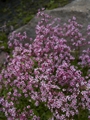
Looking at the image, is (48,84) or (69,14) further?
(69,14)

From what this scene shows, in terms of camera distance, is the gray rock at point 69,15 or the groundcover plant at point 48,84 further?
the gray rock at point 69,15

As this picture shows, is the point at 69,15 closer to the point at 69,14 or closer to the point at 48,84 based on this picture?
the point at 69,14

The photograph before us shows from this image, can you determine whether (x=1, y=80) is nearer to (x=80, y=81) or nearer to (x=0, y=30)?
(x=80, y=81)

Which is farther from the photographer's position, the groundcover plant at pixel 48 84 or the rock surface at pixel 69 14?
the rock surface at pixel 69 14

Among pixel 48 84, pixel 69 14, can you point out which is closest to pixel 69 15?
pixel 69 14

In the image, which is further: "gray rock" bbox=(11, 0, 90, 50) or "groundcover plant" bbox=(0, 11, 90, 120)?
"gray rock" bbox=(11, 0, 90, 50)

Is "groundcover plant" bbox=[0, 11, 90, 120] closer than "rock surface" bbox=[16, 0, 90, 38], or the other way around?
"groundcover plant" bbox=[0, 11, 90, 120]

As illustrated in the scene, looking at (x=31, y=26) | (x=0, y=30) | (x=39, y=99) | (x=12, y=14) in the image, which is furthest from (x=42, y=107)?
(x=12, y=14)

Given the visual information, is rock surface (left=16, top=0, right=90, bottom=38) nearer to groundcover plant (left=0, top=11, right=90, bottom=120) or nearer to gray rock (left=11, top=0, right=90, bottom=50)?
gray rock (left=11, top=0, right=90, bottom=50)

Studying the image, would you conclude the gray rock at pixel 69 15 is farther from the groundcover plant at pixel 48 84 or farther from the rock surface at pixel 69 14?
the groundcover plant at pixel 48 84

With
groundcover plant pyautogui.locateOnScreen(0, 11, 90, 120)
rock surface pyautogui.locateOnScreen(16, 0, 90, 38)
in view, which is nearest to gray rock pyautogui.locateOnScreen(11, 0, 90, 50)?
rock surface pyautogui.locateOnScreen(16, 0, 90, 38)

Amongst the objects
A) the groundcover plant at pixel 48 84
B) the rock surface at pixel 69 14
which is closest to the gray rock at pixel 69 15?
the rock surface at pixel 69 14
